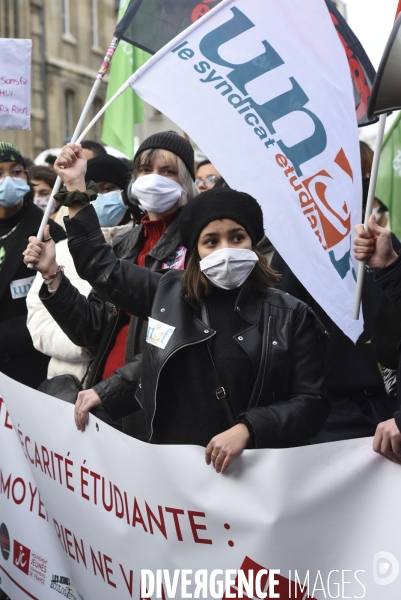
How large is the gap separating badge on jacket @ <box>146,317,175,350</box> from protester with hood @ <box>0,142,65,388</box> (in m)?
1.79

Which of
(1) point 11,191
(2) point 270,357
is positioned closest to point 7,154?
(1) point 11,191

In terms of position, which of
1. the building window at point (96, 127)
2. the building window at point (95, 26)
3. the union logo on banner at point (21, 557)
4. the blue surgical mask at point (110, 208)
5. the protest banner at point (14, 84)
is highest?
the building window at point (95, 26)

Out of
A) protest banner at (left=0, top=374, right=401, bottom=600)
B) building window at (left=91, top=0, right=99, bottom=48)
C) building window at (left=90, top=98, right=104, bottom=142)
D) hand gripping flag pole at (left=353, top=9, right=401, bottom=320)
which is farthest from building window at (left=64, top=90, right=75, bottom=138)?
hand gripping flag pole at (left=353, top=9, right=401, bottom=320)

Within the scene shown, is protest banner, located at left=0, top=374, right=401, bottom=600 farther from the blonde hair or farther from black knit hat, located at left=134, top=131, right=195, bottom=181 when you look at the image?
black knit hat, located at left=134, top=131, right=195, bottom=181

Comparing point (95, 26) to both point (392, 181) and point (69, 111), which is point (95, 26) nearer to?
point (69, 111)

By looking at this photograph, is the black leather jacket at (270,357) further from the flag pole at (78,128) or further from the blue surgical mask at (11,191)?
the blue surgical mask at (11,191)

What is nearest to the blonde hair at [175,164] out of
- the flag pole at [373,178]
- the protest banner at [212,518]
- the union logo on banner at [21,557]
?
the protest banner at [212,518]

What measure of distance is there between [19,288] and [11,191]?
1.76 ft

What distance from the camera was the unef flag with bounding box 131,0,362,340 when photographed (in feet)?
11.0

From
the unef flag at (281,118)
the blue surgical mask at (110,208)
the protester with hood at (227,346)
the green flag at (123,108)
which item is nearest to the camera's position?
the protester with hood at (227,346)

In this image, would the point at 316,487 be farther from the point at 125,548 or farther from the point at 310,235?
the point at 310,235

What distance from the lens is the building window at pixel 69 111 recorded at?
2775 cm

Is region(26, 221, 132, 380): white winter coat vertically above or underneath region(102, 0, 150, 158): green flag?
underneath

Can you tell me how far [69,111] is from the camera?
28.1 metres
